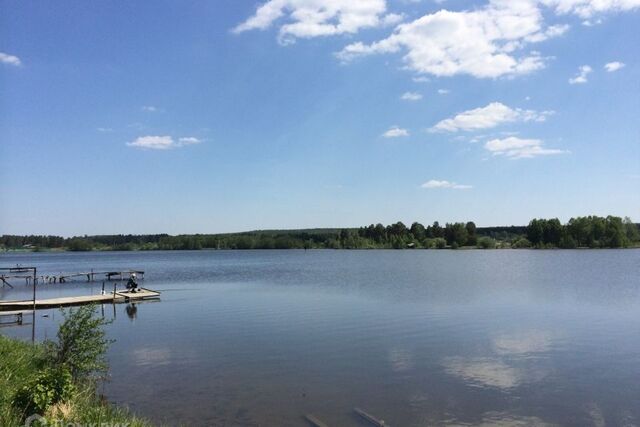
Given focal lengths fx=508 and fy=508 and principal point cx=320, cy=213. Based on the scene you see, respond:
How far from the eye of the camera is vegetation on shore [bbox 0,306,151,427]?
967cm

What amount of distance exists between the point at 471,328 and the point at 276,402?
48.6 feet

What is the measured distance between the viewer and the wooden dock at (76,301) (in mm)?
37391

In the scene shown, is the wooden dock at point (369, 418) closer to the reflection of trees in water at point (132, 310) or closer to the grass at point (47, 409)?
the grass at point (47, 409)

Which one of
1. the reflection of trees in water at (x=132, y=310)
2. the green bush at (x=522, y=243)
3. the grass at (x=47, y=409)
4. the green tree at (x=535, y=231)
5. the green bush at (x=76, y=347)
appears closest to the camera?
the grass at (x=47, y=409)

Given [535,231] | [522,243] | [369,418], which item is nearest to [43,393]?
[369,418]

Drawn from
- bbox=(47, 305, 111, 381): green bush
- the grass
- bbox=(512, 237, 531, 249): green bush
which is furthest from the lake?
bbox=(512, 237, 531, 249): green bush

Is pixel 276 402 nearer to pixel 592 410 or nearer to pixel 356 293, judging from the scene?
pixel 592 410

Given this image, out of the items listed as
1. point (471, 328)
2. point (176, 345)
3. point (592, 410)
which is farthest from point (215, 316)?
point (592, 410)

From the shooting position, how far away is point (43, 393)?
32.2 ft

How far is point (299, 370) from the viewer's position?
1911 cm

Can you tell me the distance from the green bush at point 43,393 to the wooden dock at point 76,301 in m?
25.8

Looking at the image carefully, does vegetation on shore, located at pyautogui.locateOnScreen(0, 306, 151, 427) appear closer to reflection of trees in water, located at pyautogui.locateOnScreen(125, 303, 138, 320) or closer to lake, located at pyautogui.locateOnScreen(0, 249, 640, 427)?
lake, located at pyautogui.locateOnScreen(0, 249, 640, 427)

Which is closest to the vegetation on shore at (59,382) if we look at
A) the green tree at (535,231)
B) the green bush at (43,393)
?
the green bush at (43,393)

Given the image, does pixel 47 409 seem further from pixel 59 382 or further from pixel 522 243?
pixel 522 243
